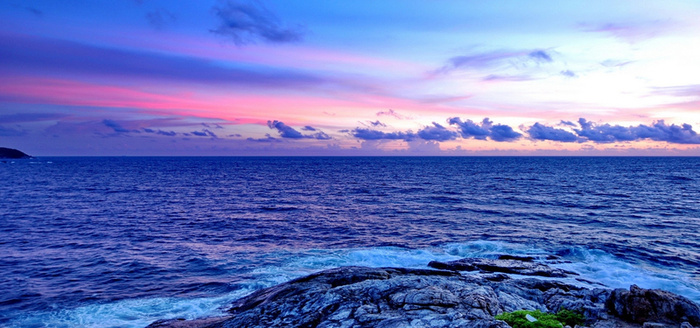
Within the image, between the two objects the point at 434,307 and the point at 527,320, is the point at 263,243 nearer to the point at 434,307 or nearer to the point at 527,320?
the point at 434,307

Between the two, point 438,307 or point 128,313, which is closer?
point 438,307

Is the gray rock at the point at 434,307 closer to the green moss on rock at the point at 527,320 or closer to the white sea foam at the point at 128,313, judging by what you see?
the green moss on rock at the point at 527,320

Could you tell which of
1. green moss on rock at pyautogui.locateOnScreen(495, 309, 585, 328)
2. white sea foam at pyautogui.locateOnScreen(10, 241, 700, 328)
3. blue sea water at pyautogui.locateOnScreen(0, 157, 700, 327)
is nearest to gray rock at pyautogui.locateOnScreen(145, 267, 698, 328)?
green moss on rock at pyautogui.locateOnScreen(495, 309, 585, 328)

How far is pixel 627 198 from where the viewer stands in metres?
66.8

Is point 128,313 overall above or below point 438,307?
below

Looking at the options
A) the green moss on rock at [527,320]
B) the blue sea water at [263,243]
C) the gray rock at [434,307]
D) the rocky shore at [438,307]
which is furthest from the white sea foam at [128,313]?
the green moss on rock at [527,320]

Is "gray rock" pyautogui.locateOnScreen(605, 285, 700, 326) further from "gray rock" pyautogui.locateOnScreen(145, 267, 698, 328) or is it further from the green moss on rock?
the green moss on rock

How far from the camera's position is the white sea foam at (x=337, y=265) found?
20938 mm

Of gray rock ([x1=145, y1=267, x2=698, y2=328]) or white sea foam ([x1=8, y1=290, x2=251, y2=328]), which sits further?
white sea foam ([x1=8, y1=290, x2=251, y2=328])

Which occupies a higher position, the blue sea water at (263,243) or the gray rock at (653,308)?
the gray rock at (653,308)

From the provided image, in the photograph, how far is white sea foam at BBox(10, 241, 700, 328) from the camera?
2094cm

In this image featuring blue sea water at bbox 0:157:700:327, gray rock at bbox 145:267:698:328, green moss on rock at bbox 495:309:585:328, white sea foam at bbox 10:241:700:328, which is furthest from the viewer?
blue sea water at bbox 0:157:700:327

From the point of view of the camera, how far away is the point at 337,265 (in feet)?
97.0

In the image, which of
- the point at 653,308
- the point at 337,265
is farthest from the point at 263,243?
the point at 653,308
